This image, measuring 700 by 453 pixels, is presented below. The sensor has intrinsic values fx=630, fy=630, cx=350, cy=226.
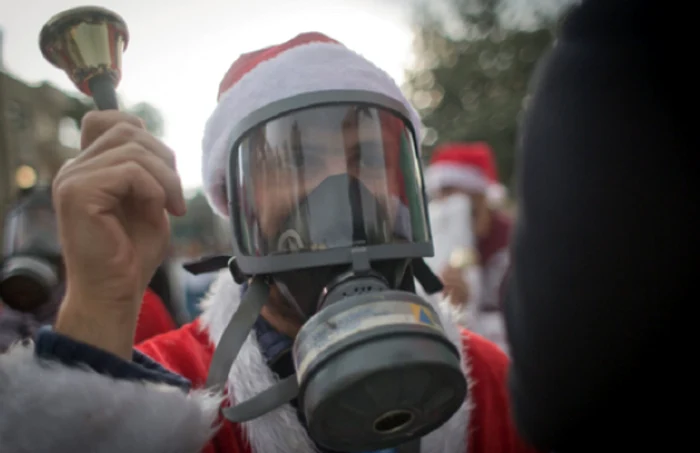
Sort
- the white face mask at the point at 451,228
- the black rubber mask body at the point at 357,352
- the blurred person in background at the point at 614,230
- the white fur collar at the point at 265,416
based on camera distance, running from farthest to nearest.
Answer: the white face mask at the point at 451,228, the white fur collar at the point at 265,416, the black rubber mask body at the point at 357,352, the blurred person in background at the point at 614,230

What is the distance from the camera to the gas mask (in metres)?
2.46

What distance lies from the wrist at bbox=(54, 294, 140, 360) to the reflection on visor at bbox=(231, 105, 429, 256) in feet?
1.10

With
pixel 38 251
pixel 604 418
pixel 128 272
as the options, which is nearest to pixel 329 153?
pixel 128 272

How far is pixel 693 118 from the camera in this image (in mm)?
689

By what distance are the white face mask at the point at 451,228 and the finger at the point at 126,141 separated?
2.83 metres

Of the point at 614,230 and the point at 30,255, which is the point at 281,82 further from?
the point at 30,255

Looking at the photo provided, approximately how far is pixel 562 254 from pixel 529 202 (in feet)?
0.24

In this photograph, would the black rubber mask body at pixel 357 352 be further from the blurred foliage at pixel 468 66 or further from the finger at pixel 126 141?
the blurred foliage at pixel 468 66

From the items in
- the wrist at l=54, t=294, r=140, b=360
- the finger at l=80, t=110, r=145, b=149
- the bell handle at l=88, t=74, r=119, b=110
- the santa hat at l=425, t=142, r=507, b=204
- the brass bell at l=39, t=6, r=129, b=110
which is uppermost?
the santa hat at l=425, t=142, r=507, b=204

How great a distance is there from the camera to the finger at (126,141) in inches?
54.2

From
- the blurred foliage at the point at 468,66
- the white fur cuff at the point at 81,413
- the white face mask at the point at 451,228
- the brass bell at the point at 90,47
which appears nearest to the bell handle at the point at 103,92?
the brass bell at the point at 90,47

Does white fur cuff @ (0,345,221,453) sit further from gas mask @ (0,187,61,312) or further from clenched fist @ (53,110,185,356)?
gas mask @ (0,187,61,312)

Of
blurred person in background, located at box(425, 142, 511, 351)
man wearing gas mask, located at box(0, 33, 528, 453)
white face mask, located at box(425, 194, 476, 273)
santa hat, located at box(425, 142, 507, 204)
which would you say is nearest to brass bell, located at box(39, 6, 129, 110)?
man wearing gas mask, located at box(0, 33, 528, 453)

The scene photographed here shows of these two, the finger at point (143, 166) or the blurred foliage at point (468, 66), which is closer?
the finger at point (143, 166)
